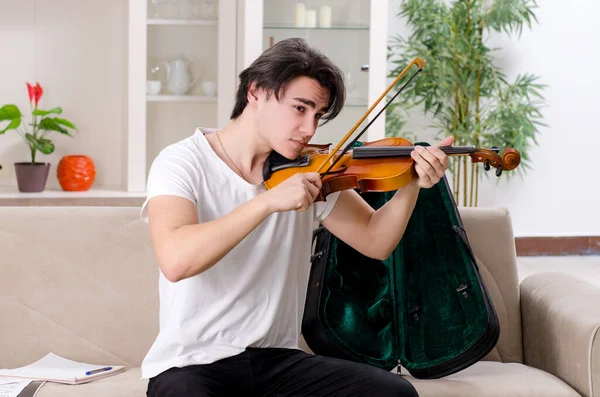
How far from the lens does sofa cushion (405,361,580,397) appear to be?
204cm

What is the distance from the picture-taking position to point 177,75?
442cm

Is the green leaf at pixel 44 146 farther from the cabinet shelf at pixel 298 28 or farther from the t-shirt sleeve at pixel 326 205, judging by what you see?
the t-shirt sleeve at pixel 326 205

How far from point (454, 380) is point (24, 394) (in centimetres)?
99

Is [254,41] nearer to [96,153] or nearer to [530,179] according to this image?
[96,153]

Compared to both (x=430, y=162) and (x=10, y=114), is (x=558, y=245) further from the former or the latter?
(x=430, y=162)

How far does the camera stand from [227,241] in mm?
1562

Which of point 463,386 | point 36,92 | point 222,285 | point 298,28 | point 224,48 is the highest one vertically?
point 298,28

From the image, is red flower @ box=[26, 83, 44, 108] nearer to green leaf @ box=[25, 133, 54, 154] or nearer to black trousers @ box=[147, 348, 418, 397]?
green leaf @ box=[25, 133, 54, 154]

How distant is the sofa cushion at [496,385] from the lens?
2.04 m

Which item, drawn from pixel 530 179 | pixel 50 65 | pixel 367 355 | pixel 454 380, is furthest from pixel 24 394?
pixel 530 179

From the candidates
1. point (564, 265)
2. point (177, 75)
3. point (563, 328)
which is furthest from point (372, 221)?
point (564, 265)

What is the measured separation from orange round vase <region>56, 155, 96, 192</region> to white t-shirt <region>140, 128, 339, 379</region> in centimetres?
260

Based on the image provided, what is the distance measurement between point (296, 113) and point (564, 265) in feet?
12.7

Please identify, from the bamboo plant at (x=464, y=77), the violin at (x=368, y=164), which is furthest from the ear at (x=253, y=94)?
the bamboo plant at (x=464, y=77)
